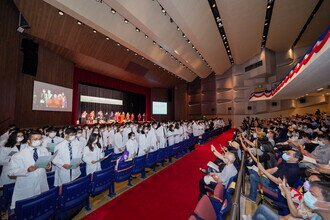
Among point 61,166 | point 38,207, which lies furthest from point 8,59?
point 38,207

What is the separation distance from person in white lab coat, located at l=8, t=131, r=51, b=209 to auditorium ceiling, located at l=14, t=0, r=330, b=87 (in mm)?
7119

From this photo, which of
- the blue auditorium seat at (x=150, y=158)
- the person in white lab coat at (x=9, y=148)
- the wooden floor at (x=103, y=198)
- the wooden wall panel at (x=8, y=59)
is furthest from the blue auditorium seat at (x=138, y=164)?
the wooden wall panel at (x=8, y=59)

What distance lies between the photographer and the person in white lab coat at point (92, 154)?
4.32m

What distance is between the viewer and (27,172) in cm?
322

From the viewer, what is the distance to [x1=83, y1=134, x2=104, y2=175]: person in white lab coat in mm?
4316

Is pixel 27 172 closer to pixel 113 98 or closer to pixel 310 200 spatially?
pixel 310 200

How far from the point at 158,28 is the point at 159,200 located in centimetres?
1064

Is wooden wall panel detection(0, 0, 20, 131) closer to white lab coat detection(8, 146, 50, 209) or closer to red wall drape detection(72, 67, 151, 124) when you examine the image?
red wall drape detection(72, 67, 151, 124)

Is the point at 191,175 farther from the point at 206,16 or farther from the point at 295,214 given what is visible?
the point at 206,16

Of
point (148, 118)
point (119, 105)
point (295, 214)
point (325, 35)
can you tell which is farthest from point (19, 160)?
point (148, 118)

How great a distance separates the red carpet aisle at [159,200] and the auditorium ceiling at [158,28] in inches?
315

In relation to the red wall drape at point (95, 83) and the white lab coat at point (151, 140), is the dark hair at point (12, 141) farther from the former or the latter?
the red wall drape at point (95, 83)

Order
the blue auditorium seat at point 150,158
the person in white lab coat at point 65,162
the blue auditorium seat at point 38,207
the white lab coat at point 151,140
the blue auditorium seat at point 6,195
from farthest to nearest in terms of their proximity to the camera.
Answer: the white lab coat at point 151,140, the blue auditorium seat at point 150,158, the person in white lab coat at point 65,162, the blue auditorium seat at point 6,195, the blue auditorium seat at point 38,207

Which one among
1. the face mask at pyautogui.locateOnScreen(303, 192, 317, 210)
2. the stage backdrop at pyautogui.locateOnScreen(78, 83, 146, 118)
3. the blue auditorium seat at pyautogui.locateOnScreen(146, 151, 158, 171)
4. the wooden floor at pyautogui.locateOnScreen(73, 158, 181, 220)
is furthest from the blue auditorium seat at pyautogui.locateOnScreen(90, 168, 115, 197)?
the stage backdrop at pyautogui.locateOnScreen(78, 83, 146, 118)
